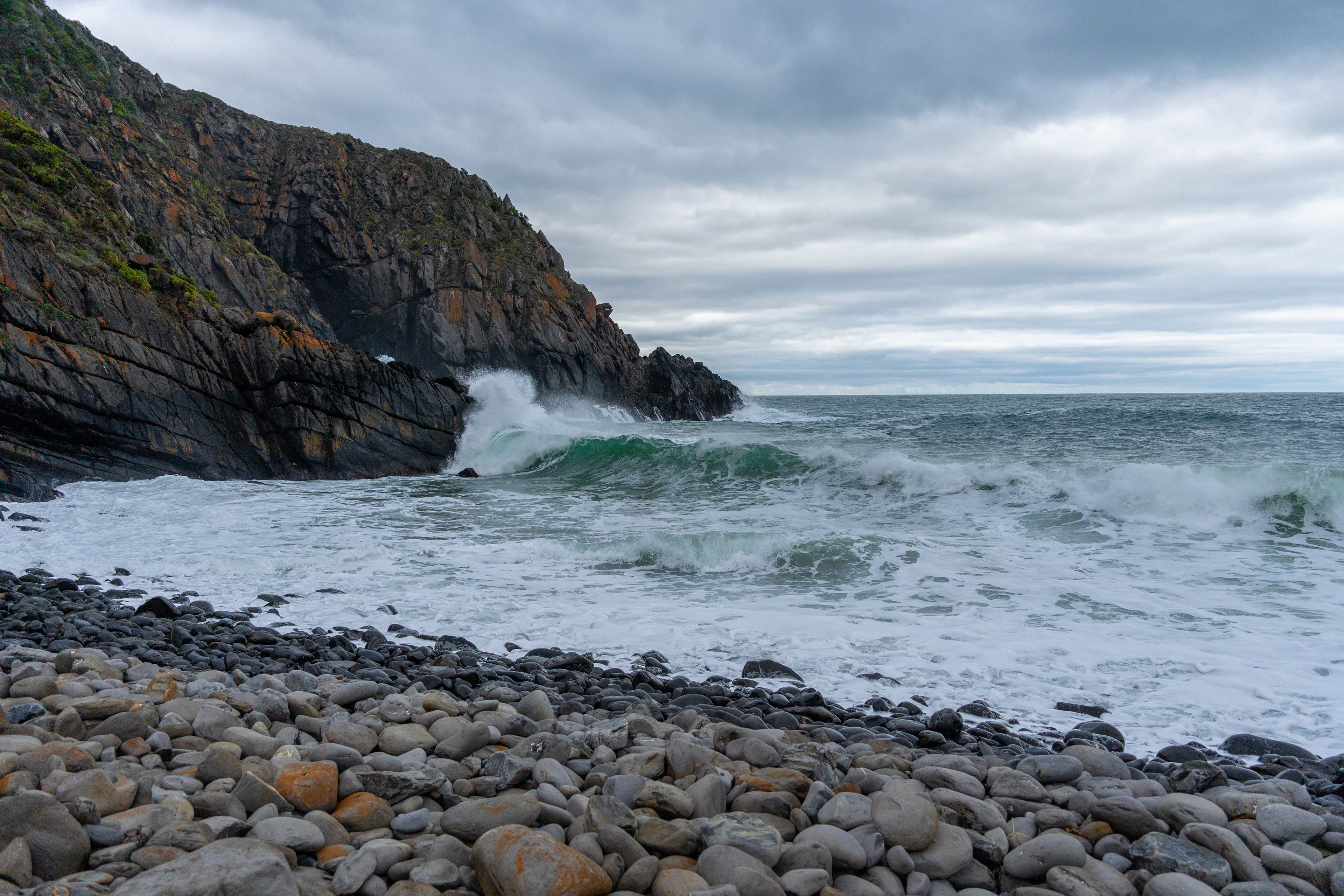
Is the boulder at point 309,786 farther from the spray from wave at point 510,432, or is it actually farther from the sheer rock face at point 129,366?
the spray from wave at point 510,432

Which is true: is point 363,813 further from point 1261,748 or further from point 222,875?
point 1261,748

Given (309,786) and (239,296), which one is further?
(239,296)

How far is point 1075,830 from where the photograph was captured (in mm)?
2828

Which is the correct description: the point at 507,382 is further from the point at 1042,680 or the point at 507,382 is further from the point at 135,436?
→ the point at 1042,680

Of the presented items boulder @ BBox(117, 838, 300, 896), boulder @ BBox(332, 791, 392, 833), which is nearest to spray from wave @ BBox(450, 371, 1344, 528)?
boulder @ BBox(332, 791, 392, 833)

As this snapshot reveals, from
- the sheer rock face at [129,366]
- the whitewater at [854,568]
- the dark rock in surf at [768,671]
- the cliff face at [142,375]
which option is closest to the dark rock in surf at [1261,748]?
the whitewater at [854,568]

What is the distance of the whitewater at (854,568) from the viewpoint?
17.4 feet

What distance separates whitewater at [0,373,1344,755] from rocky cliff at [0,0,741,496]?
6.34 feet

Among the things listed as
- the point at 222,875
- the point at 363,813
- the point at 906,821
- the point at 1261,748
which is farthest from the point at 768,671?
the point at 222,875

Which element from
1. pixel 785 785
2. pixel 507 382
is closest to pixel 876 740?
pixel 785 785

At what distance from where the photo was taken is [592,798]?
2764 mm

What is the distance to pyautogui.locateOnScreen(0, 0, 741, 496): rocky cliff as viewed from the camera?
595 inches

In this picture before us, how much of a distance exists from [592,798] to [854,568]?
6475mm

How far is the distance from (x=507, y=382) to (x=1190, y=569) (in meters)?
32.9
